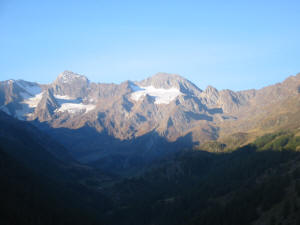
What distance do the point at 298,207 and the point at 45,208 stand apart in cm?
11400

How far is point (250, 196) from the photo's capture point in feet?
499

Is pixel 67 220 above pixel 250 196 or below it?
below

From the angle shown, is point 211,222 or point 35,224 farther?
point 211,222

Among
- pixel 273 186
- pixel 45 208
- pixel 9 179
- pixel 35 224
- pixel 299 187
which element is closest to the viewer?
pixel 299 187

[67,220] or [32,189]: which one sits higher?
[32,189]

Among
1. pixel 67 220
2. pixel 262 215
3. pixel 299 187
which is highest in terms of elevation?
pixel 299 187

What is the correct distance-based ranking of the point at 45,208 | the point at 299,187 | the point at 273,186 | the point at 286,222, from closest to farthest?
the point at 286,222 < the point at 299,187 < the point at 273,186 < the point at 45,208

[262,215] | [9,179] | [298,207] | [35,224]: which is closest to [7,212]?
[35,224]

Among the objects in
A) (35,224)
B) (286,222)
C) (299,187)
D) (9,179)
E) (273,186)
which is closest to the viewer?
(286,222)

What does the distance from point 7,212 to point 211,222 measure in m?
88.6

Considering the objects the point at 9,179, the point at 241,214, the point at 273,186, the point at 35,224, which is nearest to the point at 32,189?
the point at 9,179

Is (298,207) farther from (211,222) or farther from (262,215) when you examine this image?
(211,222)

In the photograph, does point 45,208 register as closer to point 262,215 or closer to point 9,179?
point 9,179

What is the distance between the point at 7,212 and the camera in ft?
426
